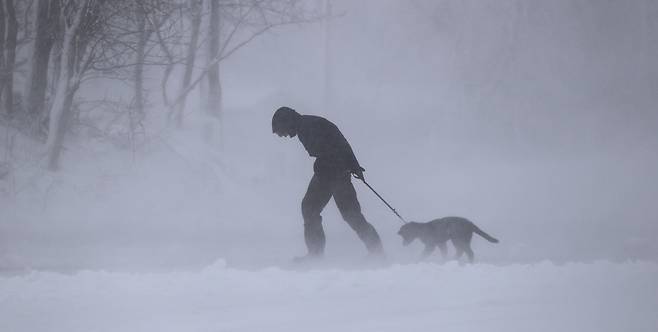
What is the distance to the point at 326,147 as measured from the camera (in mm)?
5305

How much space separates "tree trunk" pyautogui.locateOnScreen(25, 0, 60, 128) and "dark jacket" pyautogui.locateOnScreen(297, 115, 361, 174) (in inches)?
209

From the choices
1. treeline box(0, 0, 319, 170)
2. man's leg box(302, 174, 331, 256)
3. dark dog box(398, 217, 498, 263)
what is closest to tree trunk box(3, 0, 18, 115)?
treeline box(0, 0, 319, 170)

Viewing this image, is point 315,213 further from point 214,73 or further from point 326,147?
point 214,73

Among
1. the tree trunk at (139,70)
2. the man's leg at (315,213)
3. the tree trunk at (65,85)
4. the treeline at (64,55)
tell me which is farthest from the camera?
the tree trunk at (139,70)

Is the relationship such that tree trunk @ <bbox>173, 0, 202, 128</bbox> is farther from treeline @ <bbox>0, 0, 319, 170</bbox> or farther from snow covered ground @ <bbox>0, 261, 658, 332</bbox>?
snow covered ground @ <bbox>0, 261, 658, 332</bbox>

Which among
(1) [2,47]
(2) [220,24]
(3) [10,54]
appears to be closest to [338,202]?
(3) [10,54]

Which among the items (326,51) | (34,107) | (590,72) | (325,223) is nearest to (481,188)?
(325,223)

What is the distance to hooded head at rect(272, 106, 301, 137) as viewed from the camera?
5.33 meters

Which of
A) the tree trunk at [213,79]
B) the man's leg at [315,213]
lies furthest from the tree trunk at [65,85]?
the man's leg at [315,213]

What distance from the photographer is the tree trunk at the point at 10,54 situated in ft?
28.5

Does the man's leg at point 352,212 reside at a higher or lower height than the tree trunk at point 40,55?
lower

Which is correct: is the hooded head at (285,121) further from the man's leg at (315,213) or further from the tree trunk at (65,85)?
the tree trunk at (65,85)

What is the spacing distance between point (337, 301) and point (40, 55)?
24.0 feet

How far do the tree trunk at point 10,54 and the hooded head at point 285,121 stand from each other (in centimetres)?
547
